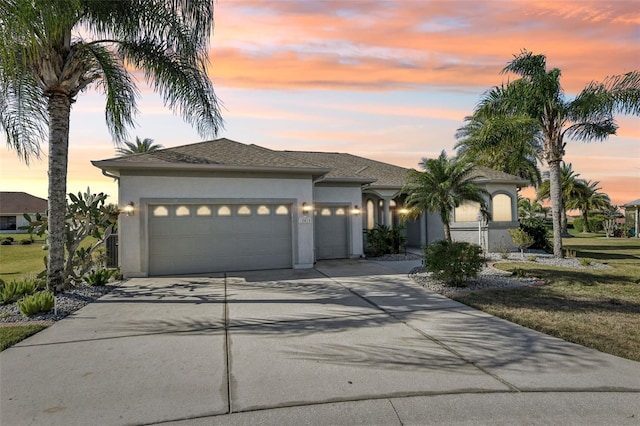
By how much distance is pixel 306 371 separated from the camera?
170 inches

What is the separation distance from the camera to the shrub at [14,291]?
7.98m

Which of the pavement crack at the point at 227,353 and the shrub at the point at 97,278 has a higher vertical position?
the shrub at the point at 97,278

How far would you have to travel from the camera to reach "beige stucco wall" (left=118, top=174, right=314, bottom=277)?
1134 cm

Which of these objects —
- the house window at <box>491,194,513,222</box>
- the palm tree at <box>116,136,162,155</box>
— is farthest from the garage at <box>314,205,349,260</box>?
the palm tree at <box>116,136,162,155</box>

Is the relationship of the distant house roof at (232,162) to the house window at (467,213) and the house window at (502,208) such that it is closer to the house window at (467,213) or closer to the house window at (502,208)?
the house window at (502,208)

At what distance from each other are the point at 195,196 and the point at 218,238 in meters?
1.62

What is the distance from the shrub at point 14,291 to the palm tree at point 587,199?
152 feet

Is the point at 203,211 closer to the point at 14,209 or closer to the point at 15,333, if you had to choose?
the point at 15,333

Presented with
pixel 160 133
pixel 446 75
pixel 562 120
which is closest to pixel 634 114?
pixel 562 120

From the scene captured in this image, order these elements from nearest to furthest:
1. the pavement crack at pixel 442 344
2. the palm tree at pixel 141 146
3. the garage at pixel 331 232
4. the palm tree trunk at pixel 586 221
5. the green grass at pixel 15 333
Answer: the pavement crack at pixel 442 344 < the green grass at pixel 15 333 < the garage at pixel 331 232 < the palm tree at pixel 141 146 < the palm tree trunk at pixel 586 221

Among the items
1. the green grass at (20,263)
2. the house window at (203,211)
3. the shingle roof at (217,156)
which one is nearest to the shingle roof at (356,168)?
the shingle roof at (217,156)

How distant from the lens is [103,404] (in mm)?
3615

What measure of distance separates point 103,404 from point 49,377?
1.23 m

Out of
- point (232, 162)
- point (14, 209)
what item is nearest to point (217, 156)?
point (232, 162)
